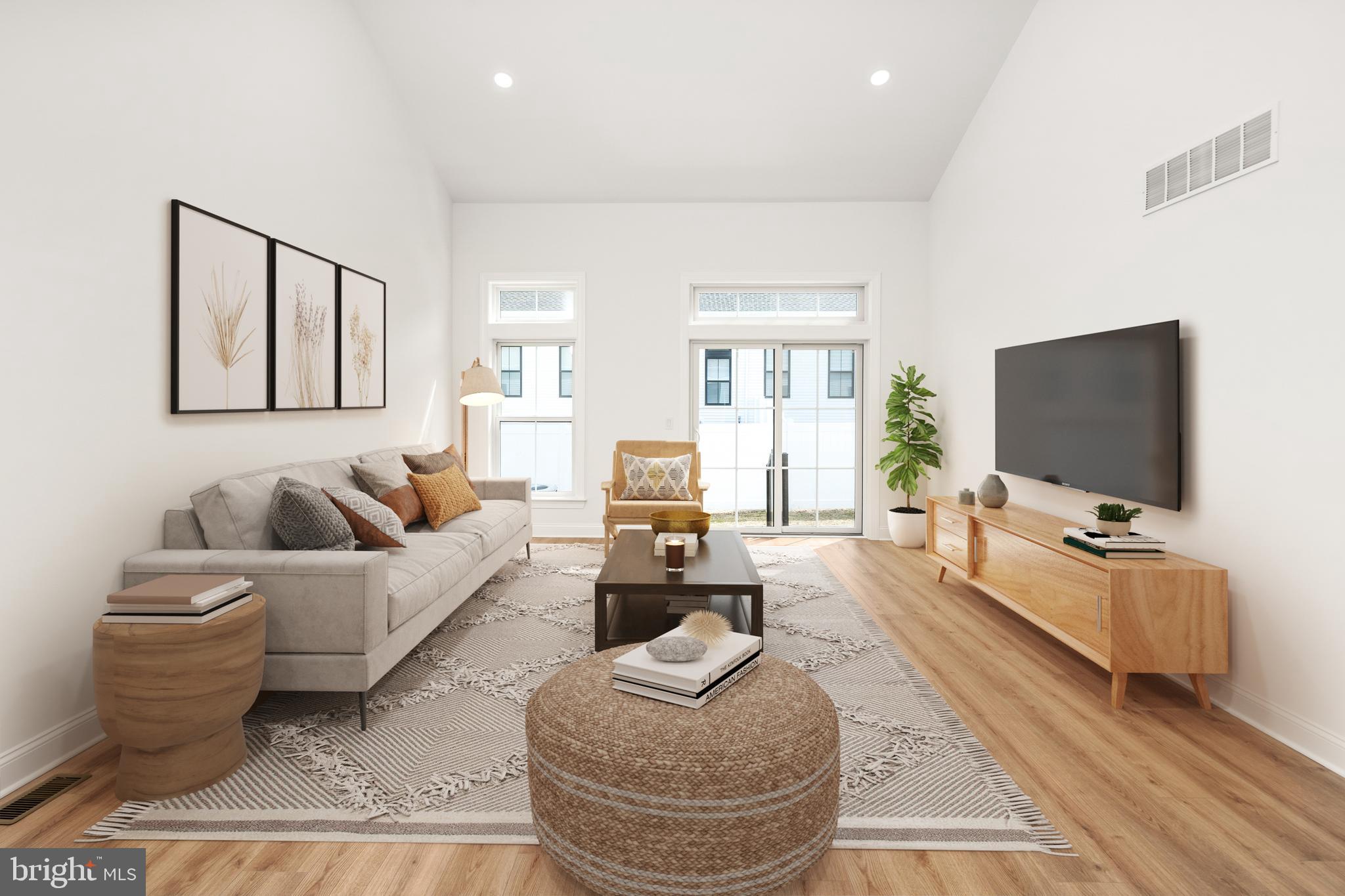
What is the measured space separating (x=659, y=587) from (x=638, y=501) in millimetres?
2211

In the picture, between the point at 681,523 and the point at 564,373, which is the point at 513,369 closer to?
the point at 564,373

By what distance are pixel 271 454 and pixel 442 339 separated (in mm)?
2592

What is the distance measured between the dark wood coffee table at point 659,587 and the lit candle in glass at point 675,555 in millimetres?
40

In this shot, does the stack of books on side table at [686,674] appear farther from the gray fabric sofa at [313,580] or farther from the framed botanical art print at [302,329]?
the framed botanical art print at [302,329]

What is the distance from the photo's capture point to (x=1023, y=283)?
4219 mm

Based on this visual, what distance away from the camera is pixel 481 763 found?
2121mm

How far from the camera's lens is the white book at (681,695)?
1.57m

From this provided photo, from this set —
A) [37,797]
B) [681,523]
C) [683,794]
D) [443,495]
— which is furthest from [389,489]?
[683,794]

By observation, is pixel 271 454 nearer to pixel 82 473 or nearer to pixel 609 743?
pixel 82 473

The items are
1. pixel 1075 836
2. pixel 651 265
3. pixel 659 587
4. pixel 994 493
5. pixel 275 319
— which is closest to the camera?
pixel 1075 836

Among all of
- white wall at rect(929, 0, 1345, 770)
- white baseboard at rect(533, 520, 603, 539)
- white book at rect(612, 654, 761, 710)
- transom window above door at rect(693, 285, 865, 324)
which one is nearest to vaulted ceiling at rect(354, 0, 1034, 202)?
transom window above door at rect(693, 285, 865, 324)

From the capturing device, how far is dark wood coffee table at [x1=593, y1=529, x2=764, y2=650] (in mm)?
2785

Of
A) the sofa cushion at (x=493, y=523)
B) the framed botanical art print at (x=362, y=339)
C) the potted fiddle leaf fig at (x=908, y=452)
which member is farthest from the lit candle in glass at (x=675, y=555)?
the potted fiddle leaf fig at (x=908, y=452)

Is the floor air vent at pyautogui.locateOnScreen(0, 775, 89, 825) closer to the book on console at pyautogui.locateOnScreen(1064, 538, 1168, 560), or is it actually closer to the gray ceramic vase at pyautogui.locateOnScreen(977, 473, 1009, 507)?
the book on console at pyautogui.locateOnScreen(1064, 538, 1168, 560)
